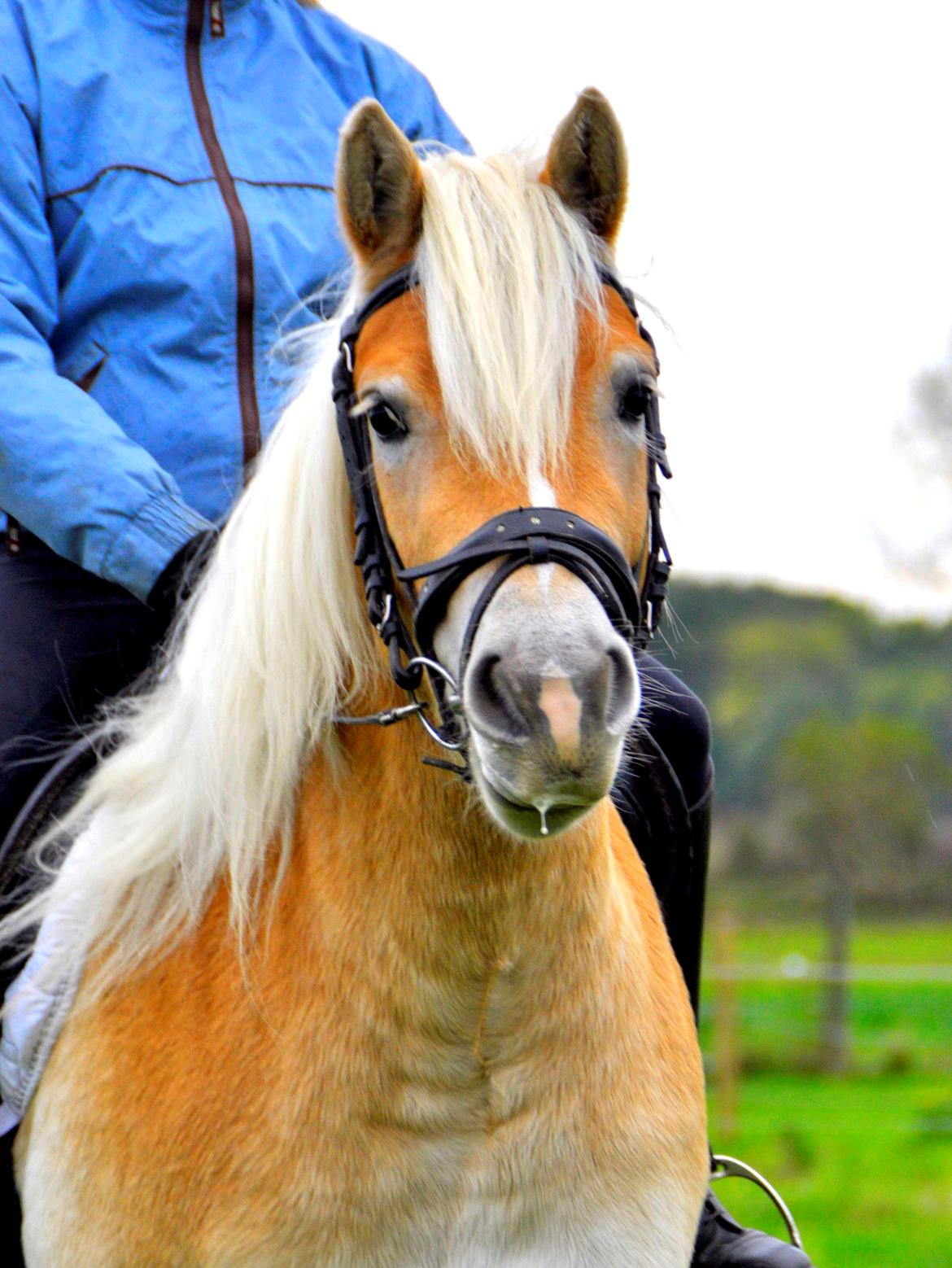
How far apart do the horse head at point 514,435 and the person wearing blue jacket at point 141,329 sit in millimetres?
602

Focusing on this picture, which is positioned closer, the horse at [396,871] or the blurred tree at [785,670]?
the horse at [396,871]

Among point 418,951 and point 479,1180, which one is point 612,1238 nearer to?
point 479,1180

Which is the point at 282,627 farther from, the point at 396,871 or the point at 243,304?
the point at 243,304

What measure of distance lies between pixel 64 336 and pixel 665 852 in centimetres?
184

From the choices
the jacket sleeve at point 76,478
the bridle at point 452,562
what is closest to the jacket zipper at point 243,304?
the jacket sleeve at point 76,478

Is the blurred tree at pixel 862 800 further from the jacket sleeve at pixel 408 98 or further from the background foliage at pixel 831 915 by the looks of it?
the jacket sleeve at pixel 408 98

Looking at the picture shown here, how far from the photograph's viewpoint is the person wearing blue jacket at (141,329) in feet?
9.98

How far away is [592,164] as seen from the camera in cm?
270

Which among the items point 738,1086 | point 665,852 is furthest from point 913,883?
point 665,852

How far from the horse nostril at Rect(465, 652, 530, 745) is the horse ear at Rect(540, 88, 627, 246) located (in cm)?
96

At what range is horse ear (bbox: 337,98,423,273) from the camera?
103 inches

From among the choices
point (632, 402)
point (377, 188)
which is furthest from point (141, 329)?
point (632, 402)

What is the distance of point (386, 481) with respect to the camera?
2.53 meters

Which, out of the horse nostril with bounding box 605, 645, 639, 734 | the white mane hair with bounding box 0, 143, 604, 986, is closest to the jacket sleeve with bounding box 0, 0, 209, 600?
the white mane hair with bounding box 0, 143, 604, 986
